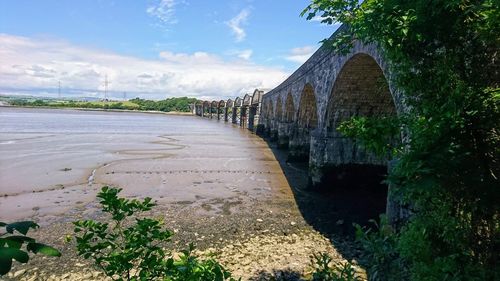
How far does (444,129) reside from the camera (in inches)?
130

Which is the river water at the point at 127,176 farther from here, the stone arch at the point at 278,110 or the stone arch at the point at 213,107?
the stone arch at the point at 213,107

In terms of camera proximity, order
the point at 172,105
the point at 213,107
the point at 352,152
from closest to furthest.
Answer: the point at 352,152
the point at 213,107
the point at 172,105

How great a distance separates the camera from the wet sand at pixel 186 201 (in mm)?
8646

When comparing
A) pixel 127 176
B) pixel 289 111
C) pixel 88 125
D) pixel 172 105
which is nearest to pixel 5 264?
pixel 127 176

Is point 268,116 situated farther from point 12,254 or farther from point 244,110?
point 12,254

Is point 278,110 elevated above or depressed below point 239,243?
above

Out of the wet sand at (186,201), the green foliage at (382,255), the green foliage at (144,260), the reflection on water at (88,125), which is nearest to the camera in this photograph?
the green foliage at (144,260)

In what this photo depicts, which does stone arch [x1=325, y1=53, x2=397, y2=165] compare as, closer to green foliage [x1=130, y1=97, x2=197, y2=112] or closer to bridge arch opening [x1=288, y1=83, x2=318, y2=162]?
bridge arch opening [x1=288, y1=83, x2=318, y2=162]

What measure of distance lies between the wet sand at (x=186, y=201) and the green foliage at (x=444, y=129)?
4.66 meters

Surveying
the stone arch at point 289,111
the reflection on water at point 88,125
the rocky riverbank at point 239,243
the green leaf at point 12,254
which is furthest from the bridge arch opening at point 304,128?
the reflection on water at point 88,125

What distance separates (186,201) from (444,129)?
12.1m

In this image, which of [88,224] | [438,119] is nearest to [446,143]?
[438,119]

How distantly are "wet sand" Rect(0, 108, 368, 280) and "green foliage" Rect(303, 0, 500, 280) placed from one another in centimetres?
466

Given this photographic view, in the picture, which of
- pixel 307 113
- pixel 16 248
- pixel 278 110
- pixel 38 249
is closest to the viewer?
pixel 16 248
